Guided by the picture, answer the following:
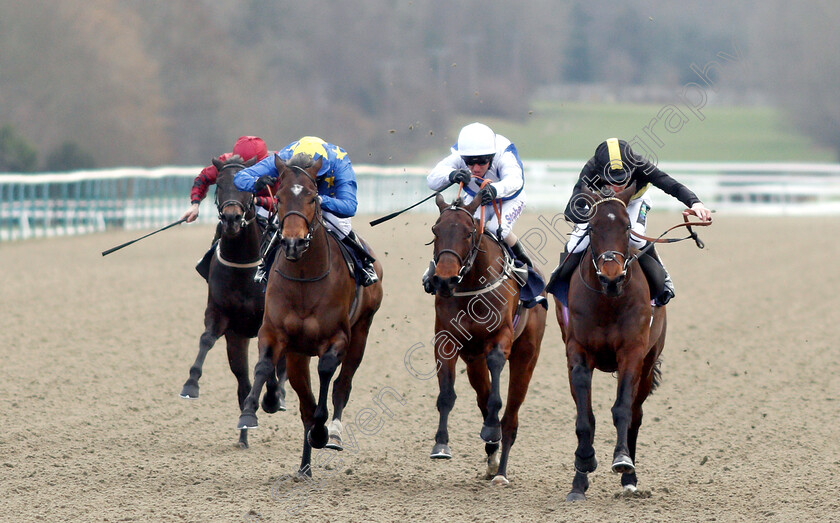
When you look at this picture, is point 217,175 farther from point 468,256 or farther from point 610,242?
point 610,242

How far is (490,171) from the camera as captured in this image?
6.50 meters

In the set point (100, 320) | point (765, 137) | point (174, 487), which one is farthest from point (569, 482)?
point (765, 137)

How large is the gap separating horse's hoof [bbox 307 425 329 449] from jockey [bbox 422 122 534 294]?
99 cm

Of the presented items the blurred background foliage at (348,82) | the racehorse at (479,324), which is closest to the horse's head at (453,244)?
the racehorse at (479,324)

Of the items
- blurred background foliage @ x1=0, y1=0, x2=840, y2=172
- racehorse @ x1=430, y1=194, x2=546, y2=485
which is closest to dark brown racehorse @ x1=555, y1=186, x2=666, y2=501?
racehorse @ x1=430, y1=194, x2=546, y2=485

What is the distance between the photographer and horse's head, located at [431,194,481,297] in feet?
18.3

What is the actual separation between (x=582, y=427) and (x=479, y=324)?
0.82 m

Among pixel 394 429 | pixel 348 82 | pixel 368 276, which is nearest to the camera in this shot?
pixel 368 276

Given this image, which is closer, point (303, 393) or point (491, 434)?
point (491, 434)

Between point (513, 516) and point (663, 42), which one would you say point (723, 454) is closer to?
point (513, 516)

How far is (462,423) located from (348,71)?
42.4 m

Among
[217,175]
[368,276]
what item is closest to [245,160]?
[217,175]

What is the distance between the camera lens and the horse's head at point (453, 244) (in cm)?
559

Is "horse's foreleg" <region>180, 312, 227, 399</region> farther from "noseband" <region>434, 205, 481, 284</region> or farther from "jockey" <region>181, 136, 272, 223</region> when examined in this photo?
"noseband" <region>434, 205, 481, 284</region>
